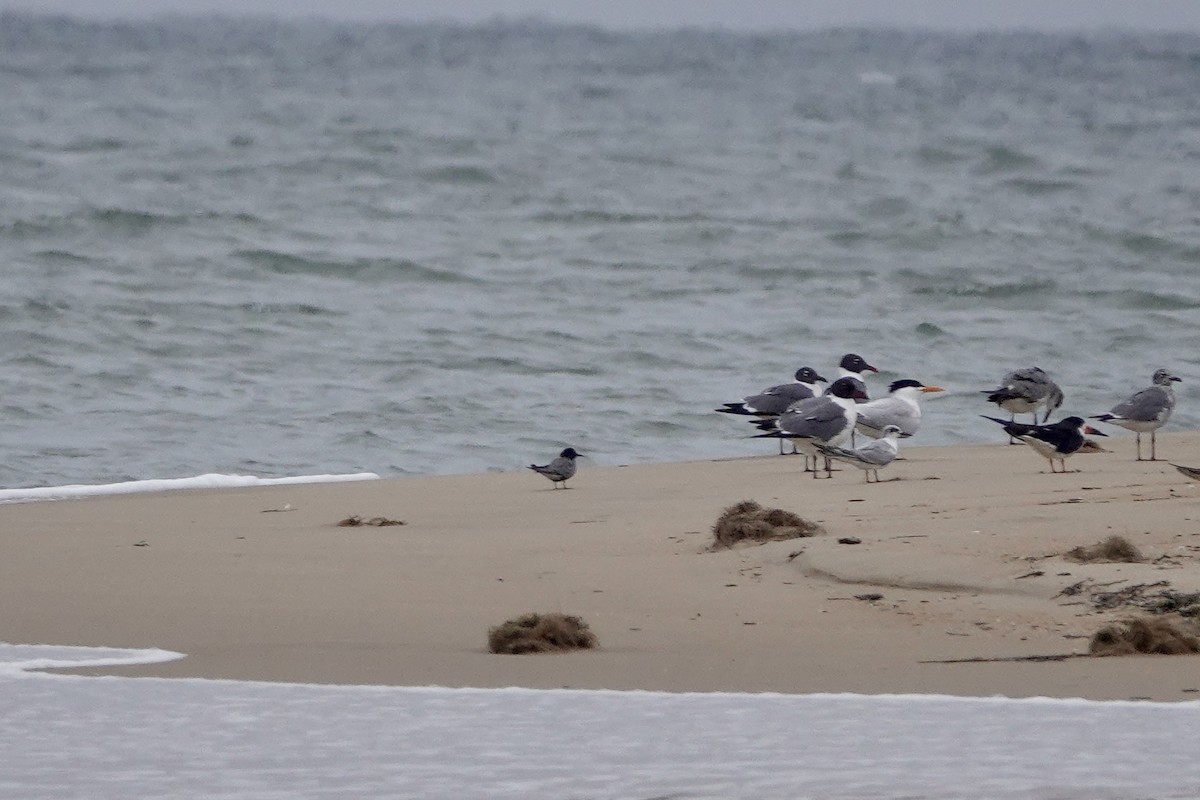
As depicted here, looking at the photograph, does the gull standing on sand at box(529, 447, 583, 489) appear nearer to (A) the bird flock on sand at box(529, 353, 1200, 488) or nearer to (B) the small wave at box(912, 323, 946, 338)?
(A) the bird flock on sand at box(529, 353, 1200, 488)

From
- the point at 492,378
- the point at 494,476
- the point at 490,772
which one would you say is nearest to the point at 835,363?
the point at 492,378

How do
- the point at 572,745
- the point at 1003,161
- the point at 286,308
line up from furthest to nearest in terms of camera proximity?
the point at 1003,161
the point at 286,308
the point at 572,745

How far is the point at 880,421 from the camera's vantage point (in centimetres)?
1070

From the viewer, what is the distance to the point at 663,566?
7.24m

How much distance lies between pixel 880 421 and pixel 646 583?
13.2 feet

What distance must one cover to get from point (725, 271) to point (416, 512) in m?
11.8

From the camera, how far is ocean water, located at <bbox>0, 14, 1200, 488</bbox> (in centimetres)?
1299

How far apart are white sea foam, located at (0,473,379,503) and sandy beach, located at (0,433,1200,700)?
61 centimetres

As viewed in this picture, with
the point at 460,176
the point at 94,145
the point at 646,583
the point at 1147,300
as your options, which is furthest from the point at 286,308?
→ the point at 94,145

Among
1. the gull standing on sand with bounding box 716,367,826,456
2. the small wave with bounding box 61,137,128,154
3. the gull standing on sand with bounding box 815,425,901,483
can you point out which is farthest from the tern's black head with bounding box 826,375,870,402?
the small wave with bounding box 61,137,128,154

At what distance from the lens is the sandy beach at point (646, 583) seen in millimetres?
5613

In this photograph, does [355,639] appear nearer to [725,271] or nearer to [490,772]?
[490,772]

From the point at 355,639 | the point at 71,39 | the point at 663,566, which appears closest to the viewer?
the point at 355,639

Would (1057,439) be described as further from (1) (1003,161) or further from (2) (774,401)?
(1) (1003,161)
